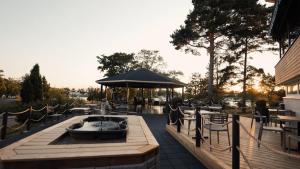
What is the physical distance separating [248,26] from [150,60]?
76.0ft

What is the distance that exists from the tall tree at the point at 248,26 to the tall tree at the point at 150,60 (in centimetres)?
2097

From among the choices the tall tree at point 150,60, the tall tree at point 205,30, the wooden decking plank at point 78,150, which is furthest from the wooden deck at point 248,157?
the tall tree at point 150,60

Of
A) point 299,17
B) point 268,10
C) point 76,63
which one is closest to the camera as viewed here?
point 299,17

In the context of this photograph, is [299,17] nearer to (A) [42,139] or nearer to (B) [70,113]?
(A) [42,139]

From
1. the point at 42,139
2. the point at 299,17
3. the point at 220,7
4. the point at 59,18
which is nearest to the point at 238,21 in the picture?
the point at 220,7

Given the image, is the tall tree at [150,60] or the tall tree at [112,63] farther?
the tall tree at [150,60]

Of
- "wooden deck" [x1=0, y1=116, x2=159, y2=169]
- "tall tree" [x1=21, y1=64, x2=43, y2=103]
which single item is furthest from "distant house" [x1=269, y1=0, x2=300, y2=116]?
"tall tree" [x1=21, y1=64, x2=43, y2=103]

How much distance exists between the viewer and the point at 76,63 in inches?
981

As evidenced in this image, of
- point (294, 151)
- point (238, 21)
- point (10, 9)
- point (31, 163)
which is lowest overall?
point (294, 151)

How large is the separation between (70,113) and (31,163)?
492 inches

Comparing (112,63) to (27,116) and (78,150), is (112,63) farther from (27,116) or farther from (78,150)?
(78,150)

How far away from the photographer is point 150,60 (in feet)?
134

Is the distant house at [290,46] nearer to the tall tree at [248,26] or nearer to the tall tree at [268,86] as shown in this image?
the tall tree at [248,26]

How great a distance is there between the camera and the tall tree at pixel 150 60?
39.8 metres
